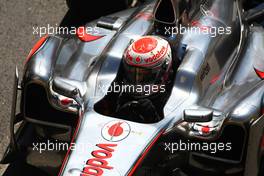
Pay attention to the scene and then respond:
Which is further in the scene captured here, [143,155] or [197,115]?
[143,155]

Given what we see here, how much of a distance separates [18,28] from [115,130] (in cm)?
264

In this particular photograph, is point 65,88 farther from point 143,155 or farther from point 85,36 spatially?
point 85,36

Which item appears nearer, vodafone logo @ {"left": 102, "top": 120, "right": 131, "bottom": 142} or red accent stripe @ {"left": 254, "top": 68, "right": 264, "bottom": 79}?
vodafone logo @ {"left": 102, "top": 120, "right": 131, "bottom": 142}

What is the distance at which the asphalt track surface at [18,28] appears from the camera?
221 inches

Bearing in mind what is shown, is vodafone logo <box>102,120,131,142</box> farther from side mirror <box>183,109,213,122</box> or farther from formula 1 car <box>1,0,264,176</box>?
side mirror <box>183,109,213,122</box>

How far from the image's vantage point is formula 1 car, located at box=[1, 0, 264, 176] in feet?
12.9

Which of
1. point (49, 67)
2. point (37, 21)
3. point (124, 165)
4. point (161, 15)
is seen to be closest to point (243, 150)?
point (124, 165)

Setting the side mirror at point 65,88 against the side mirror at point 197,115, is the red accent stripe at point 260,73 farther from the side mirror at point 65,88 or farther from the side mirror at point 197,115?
the side mirror at point 65,88

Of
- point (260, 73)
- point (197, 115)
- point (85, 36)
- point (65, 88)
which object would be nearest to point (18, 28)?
point (85, 36)

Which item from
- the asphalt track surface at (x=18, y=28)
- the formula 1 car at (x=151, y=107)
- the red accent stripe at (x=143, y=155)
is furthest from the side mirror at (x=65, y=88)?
the asphalt track surface at (x=18, y=28)

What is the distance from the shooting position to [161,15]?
4.66 meters

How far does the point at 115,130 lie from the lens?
12.9 ft

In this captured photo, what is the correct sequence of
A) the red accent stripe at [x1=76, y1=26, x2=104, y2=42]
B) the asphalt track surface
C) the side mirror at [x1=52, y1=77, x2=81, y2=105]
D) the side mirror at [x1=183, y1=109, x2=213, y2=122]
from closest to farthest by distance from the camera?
the side mirror at [x1=183, y1=109, x2=213, y2=122], the side mirror at [x1=52, y1=77, x2=81, y2=105], the red accent stripe at [x1=76, y1=26, x2=104, y2=42], the asphalt track surface

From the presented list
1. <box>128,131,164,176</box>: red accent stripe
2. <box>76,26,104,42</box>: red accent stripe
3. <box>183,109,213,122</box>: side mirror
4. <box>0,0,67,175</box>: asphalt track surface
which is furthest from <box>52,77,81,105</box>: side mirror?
<box>0,0,67,175</box>: asphalt track surface
